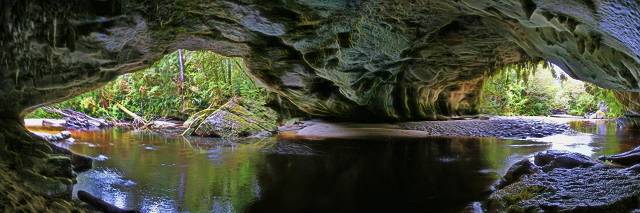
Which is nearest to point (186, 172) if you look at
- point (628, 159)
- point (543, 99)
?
point (628, 159)

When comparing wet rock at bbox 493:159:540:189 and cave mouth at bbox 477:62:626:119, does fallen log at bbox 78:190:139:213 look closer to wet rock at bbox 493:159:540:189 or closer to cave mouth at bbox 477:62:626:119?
wet rock at bbox 493:159:540:189

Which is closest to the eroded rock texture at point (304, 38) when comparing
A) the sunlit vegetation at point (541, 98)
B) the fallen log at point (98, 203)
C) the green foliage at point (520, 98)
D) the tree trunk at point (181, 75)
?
the fallen log at point (98, 203)

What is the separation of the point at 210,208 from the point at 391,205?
7.18 ft

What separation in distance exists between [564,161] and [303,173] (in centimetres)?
401

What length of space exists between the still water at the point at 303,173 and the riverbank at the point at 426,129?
6.11 feet

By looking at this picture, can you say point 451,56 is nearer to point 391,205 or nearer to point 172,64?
point 391,205

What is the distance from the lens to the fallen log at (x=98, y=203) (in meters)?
5.02

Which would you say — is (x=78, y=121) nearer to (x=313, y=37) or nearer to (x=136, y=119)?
(x=136, y=119)

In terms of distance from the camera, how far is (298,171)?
309 inches

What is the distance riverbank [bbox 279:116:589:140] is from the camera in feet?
46.5

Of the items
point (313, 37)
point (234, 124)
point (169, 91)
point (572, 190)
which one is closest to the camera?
point (572, 190)

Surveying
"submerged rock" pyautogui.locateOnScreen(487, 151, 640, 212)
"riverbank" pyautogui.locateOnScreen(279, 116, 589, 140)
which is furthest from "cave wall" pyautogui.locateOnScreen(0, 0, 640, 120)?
"riverbank" pyautogui.locateOnScreen(279, 116, 589, 140)

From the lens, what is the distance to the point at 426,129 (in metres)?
15.3

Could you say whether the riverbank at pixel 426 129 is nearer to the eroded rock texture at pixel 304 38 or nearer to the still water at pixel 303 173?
the still water at pixel 303 173
